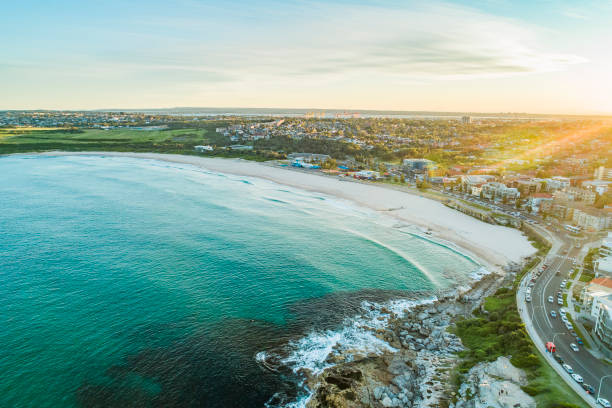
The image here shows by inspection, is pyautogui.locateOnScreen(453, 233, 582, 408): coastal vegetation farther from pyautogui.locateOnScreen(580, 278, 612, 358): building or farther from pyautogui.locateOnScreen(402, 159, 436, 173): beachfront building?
pyautogui.locateOnScreen(402, 159, 436, 173): beachfront building

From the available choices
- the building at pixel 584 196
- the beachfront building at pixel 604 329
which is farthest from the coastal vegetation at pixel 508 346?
the building at pixel 584 196

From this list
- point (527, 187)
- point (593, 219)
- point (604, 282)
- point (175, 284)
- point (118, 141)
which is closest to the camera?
point (604, 282)

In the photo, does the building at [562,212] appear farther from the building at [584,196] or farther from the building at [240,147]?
the building at [240,147]

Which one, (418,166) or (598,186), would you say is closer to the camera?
(598,186)

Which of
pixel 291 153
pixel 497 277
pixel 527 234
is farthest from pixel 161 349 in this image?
pixel 291 153

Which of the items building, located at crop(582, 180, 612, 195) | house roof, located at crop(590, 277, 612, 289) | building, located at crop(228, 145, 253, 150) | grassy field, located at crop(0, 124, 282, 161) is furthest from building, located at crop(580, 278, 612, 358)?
building, located at crop(228, 145, 253, 150)

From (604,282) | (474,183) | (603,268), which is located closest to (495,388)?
(604,282)

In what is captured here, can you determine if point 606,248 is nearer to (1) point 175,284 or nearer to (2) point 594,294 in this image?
(2) point 594,294
